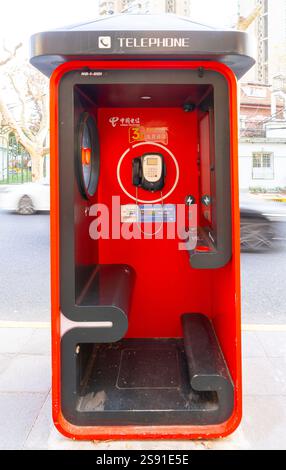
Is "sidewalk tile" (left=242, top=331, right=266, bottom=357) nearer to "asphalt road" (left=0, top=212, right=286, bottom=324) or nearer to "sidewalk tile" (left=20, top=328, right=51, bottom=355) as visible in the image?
"asphalt road" (left=0, top=212, right=286, bottom=324)

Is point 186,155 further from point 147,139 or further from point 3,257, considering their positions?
point 3,257

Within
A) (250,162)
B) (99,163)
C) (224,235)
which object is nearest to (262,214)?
(99,163)

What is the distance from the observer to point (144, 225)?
2.70 metres

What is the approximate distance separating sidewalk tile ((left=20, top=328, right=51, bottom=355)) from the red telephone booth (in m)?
0.57

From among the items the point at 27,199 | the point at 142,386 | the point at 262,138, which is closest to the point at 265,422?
the point at 142,386

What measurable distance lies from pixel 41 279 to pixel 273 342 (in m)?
3.23

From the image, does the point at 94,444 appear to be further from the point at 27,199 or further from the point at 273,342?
the point at 27,199

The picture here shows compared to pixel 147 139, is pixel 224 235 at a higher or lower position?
lower

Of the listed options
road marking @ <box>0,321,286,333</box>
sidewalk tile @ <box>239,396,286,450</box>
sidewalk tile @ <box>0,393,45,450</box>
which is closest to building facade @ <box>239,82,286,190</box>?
road marking @ <box>0,321,286,333</box>

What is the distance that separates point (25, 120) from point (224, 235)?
13096mm

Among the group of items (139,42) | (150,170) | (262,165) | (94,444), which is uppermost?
(262,165)

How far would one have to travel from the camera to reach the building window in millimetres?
12531

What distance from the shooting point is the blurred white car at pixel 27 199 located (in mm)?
8680

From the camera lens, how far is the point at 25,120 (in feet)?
45.3
